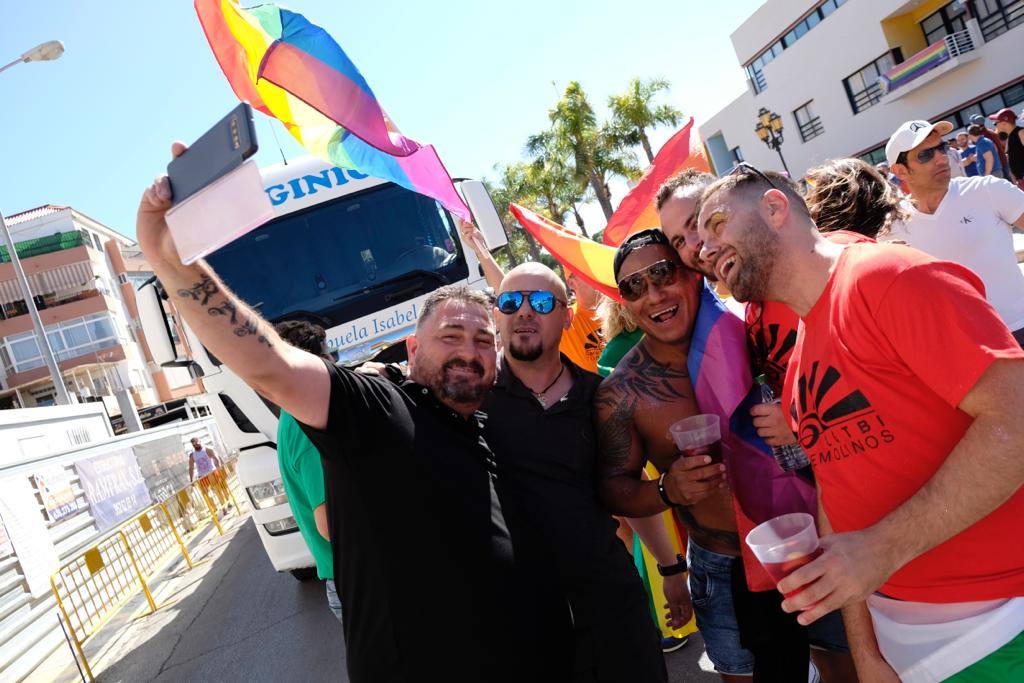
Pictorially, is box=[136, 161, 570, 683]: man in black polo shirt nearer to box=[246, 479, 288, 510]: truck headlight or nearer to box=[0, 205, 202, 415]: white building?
box=[246, 479, 288, 510]: truck headlight

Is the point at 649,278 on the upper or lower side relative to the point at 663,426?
upper

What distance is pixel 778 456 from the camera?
2.20 meters

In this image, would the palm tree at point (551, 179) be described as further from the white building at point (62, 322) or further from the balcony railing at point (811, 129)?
the white building at point (62, 322)

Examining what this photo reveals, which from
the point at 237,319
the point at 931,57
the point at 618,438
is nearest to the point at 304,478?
the point at 618,438

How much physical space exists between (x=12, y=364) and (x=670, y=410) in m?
47.2

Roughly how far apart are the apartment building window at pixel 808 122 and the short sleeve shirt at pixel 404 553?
36383mm

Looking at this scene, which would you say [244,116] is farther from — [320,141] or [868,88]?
Answer: [868,88]

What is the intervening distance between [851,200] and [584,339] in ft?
7.28

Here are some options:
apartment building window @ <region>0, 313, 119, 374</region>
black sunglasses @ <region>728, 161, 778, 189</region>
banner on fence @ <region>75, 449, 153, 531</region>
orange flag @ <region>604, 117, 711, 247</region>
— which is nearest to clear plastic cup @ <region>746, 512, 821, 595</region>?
black sunglasses @ <region>728, 161, 778, 189</region>

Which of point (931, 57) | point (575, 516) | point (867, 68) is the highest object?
point (867, 68)

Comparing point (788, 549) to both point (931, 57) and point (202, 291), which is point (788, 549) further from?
point (931, 57)

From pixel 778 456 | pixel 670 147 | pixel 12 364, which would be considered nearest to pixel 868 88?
pixel 670 147

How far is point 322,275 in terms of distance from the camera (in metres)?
5.41

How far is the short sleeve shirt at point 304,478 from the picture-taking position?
318 centimetres
